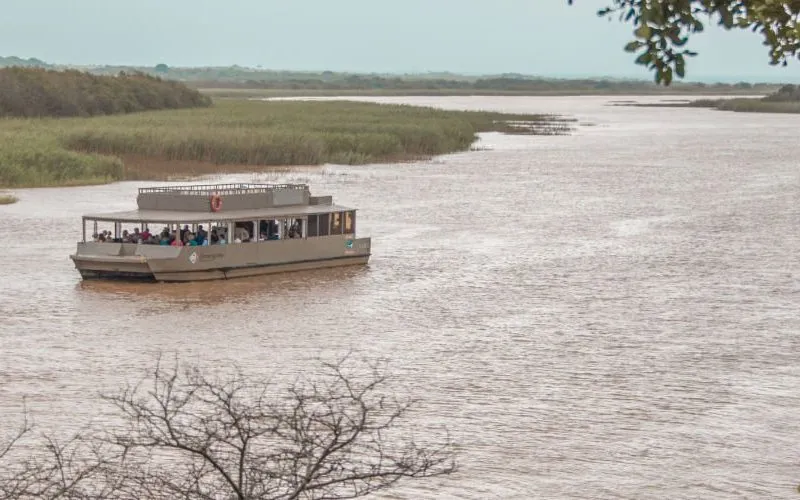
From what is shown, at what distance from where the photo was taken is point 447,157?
77.7 metres

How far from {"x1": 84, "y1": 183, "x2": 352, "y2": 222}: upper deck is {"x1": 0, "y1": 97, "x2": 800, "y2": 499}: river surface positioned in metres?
1.80

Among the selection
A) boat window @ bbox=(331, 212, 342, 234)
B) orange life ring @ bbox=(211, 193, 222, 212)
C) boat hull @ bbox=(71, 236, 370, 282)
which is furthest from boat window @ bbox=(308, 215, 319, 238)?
orange life ring @ bbox=(211, 193, 222, 212)

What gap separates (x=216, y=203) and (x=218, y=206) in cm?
17

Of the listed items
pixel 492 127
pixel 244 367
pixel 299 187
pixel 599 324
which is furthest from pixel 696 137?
pixel 244 367

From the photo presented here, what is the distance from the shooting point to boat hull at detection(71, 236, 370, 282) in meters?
33.7

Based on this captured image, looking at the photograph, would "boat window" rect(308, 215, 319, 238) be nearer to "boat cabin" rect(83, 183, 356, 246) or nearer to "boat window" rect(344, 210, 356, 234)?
"boat cabin" rect(83, 183, 356, 246)

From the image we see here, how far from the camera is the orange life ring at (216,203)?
3512cm

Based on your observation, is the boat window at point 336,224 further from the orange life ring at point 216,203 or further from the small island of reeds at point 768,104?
the small island of reeds at point 768,104

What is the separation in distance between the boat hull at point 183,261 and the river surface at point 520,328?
439 millimetres

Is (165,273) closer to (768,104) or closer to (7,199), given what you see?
(7,199)

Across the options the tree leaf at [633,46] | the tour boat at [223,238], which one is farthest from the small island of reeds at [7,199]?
the tree leaf at [633,46]

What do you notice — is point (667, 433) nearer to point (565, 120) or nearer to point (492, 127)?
point (492, 127)

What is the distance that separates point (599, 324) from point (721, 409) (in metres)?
7.81

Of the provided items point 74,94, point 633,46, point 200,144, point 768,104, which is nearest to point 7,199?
point 200,144
